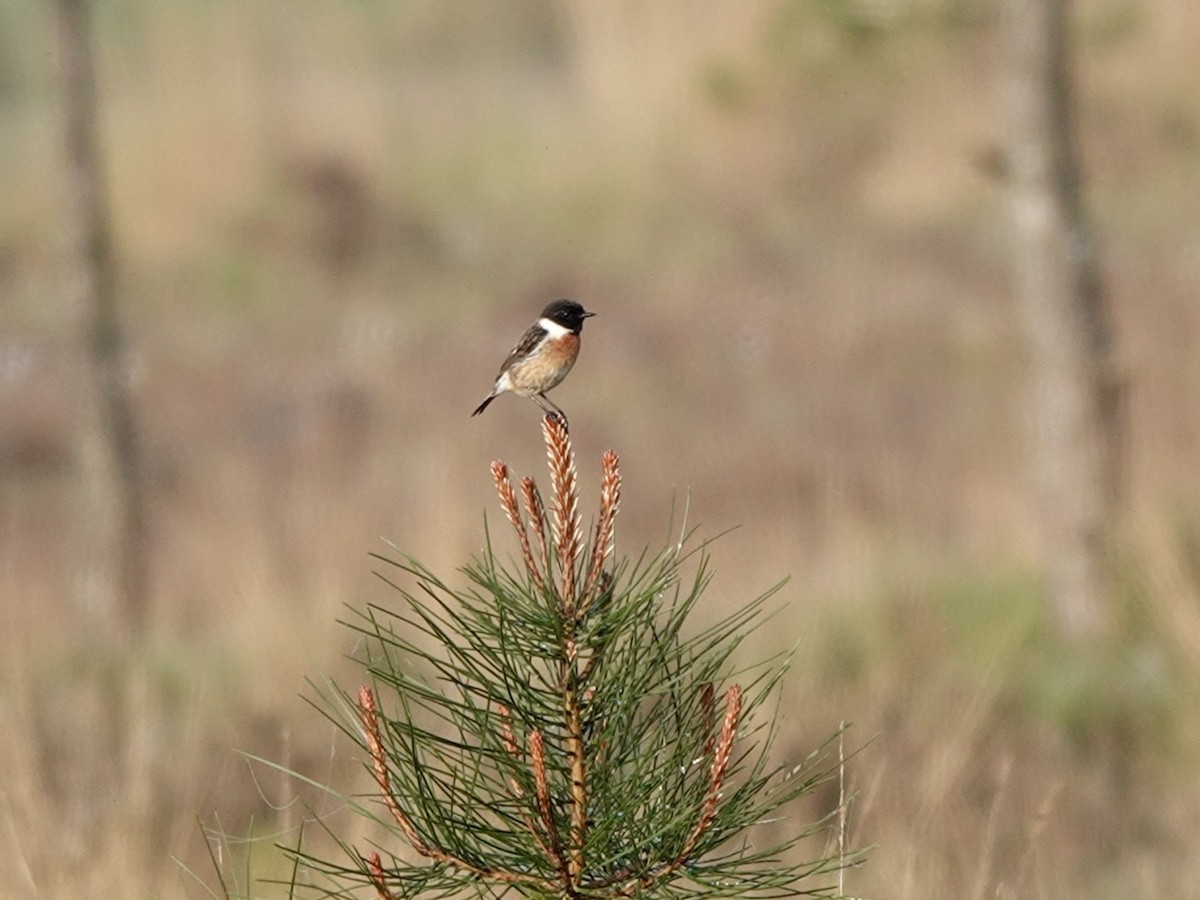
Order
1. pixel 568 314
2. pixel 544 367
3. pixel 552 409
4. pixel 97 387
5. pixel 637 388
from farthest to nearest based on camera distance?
pixel 637 388
pixel 97 387
pixel 544 367
pixel 568 314
pixel 552 409

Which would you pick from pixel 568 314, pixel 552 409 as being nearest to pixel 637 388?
pixel 568 314

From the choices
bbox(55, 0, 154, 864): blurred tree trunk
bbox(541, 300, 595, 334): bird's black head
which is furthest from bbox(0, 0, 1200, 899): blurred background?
bbox(541, 300, 595, 334): bird's black head

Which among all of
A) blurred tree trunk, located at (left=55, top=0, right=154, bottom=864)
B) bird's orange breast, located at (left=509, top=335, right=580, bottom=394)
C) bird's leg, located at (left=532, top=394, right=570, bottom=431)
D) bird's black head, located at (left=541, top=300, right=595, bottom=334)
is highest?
blurred tree trunk, located at (left=55, top=0, right=154, bottom=864)

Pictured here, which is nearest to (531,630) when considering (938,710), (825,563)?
(938,710)

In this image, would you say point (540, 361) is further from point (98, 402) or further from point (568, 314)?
point (98, 402)

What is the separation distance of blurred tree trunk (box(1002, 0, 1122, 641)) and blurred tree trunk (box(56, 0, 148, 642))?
3210 mm

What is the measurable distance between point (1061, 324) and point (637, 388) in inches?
233

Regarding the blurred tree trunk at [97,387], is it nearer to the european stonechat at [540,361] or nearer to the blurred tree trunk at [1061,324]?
the blurred tree trunk at [1061,324]

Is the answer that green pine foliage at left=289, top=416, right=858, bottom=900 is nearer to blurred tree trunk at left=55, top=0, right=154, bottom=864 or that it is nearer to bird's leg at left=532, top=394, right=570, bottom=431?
bird's leg at left=532, top=394, right=570, bottom=431

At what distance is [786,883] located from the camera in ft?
5.71

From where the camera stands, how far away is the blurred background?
4395mm

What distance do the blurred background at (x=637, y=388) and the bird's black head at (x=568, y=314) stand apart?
13.4 inches

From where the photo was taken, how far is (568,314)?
1814 mm

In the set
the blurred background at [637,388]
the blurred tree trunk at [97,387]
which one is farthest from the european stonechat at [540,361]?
the blurred tree trunk at [97,387]
